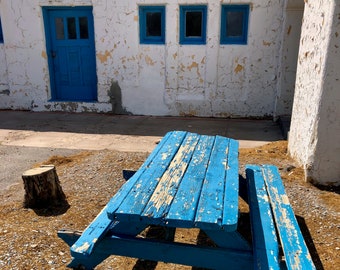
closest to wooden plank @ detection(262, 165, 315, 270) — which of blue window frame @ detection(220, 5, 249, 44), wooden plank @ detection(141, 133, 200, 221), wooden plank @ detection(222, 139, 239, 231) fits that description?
wooden plank @ detection(222, 139, 239, 231)

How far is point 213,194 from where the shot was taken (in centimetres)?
Answer: 213

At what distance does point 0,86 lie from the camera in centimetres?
804

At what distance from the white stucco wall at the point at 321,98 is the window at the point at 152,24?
359cm

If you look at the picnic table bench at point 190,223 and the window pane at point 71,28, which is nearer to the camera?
the picnic table bench at point 190,223

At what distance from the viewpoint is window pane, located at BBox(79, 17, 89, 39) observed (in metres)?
7.45

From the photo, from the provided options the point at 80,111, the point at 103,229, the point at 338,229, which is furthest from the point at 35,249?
the point at 80,111

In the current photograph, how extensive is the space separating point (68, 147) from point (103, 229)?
11.8ft

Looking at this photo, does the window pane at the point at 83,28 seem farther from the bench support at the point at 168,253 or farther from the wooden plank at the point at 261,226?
the bench support at the point at 168,253

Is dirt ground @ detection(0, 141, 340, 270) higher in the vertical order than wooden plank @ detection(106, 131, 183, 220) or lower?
lower

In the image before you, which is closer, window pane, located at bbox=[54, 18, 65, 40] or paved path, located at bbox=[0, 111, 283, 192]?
paved path, located at bbox=[0, 111, 283, 192]

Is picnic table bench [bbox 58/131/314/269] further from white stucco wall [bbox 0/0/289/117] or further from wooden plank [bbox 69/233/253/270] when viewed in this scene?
white stucco wall [bbox 0/0/289/117]

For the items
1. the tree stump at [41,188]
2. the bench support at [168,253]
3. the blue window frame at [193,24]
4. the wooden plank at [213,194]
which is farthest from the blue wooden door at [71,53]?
the bench support at [168,253]

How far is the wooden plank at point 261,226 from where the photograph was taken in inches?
75.4

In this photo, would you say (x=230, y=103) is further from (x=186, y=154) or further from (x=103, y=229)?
(x=103, y=229)
